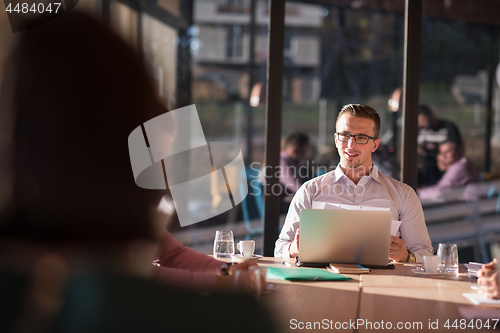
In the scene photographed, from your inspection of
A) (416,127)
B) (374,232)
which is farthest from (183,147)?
(374,232)

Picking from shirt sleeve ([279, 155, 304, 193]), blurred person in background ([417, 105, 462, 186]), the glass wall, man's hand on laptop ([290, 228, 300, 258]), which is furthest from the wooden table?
blurred person in background ([417, 105, 462, 186])

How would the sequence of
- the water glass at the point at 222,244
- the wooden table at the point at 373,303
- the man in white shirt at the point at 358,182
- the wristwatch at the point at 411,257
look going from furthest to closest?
the man in white shirt at the point at 358,182, the wristwatch at the point at 411,257, the water glass at the point at 222,244, the wooden table at the point at 373,303

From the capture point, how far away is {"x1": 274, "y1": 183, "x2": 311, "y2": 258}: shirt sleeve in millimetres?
2536

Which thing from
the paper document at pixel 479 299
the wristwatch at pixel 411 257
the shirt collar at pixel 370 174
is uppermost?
the shirt collar at pixel 370 174

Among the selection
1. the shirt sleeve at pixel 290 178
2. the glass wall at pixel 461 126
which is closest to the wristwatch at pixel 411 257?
the shirt sleeve at pixel 290 178

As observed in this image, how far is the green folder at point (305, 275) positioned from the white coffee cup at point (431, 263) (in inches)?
16.4

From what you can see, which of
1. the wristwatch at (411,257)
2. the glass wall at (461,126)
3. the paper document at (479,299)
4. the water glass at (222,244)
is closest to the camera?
the paper document at (479,299)

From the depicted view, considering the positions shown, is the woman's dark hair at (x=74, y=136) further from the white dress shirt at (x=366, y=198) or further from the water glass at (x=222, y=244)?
the white dress shirt at (x=366, y=198)

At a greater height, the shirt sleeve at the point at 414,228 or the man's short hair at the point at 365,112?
the man's short hair at the point at 365,112

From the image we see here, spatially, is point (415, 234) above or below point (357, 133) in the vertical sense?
below

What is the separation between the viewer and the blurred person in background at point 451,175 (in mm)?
5902

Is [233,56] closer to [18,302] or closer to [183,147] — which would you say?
[183,147]

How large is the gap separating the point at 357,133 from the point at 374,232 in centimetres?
A: 92

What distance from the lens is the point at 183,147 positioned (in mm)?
5320
